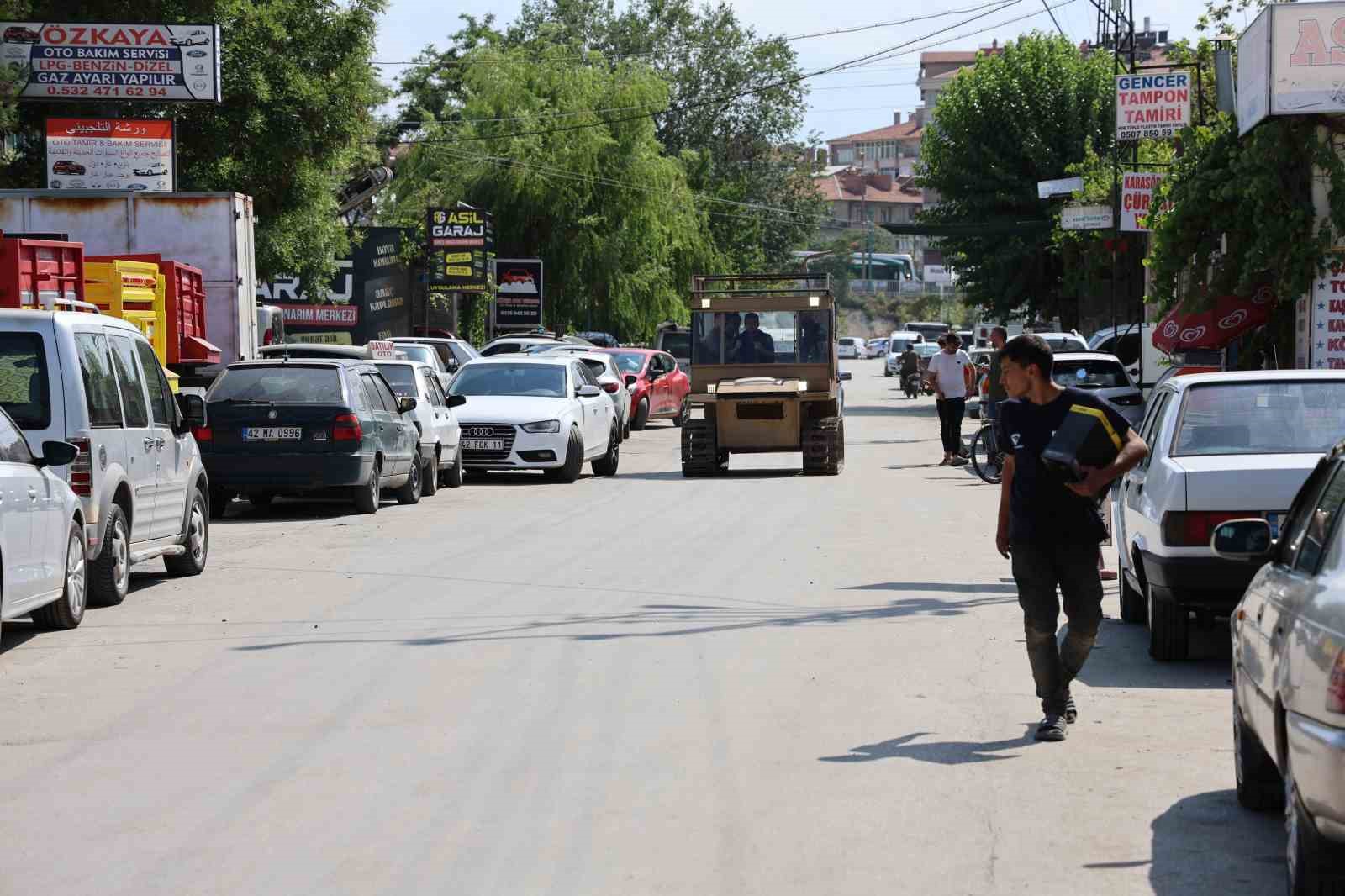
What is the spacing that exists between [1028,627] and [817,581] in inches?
215

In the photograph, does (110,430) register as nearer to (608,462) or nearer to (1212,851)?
(1212,851)

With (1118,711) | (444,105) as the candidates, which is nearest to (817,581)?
(1118,711)

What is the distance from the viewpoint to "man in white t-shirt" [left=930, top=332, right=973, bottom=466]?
2664cm

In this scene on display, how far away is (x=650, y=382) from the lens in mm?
39062

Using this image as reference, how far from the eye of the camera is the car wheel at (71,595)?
431 inches

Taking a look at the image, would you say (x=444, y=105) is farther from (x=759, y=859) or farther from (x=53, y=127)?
(x=759, y=859)

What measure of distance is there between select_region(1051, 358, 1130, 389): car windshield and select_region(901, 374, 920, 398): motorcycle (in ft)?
112

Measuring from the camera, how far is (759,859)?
5867 mm

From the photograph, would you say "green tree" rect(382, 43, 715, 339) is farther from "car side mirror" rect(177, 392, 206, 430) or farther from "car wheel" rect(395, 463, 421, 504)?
"car side mirror" rect(177, 392, 206, 430)

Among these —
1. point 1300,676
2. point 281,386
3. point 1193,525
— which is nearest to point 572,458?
point 281,386

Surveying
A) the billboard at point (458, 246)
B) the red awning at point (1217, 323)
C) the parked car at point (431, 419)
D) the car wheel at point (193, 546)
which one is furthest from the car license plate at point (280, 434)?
the billboard at point (458, 246)

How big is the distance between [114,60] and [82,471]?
23475 millimetres

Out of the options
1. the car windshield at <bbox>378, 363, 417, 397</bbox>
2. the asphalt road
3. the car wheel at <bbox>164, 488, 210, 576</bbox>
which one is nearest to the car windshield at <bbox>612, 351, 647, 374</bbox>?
the car windshield at <bbox>378, 363, 417, 397</bbox>

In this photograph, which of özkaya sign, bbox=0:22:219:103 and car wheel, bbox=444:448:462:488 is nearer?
car wheel, bbox=444:448:462:488
